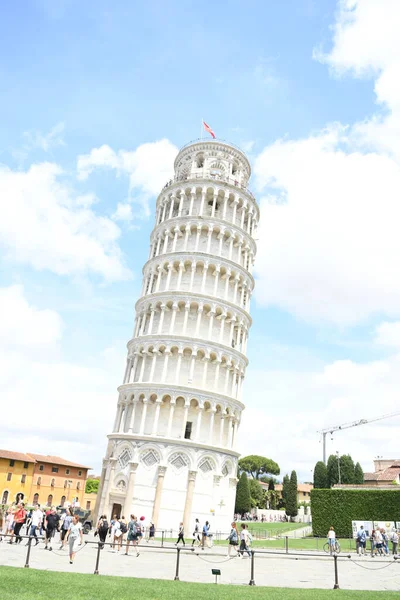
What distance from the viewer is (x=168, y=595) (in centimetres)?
1269

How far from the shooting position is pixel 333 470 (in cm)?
7862

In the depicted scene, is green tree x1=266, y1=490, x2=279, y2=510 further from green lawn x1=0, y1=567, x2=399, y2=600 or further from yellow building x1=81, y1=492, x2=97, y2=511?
green lawn x1=0, y1=567, x2=399, y2=600

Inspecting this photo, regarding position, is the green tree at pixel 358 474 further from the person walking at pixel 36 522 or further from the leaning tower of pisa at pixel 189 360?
the person walking at pixel 36 522

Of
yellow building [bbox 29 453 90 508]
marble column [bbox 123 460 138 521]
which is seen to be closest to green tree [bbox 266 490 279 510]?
yellow building [bbox 29 453 90 508]

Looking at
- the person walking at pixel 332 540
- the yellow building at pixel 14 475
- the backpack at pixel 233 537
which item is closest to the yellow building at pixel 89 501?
the yellow building at pixel 14 475

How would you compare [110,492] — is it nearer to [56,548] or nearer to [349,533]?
[56,548]

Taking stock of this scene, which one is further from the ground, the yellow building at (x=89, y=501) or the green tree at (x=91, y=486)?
the green tree at (x=91, y=486)

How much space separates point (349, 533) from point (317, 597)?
115 ft

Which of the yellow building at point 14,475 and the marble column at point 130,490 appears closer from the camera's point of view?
the marble column at point 130,490

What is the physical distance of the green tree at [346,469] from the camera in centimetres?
7731

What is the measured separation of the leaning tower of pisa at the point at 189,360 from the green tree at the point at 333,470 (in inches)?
1561

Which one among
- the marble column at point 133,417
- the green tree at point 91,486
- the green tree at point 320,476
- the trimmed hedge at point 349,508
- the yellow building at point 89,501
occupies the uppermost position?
the marble column at point 133,417

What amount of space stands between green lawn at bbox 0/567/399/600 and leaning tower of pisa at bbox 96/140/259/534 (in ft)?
85.3

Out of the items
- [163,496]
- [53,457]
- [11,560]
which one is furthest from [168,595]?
[53,457]
